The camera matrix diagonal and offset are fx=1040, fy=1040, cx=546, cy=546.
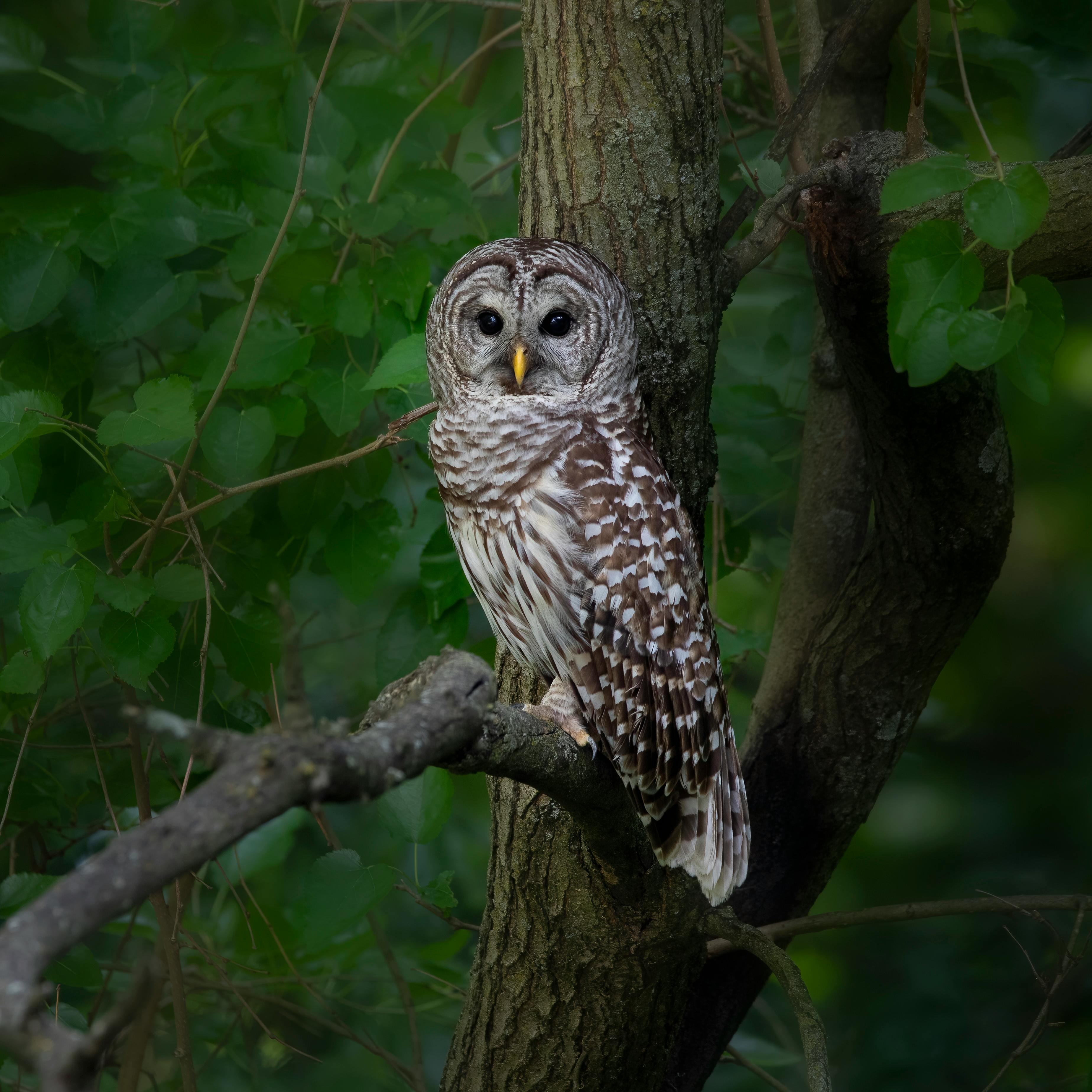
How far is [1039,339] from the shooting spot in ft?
5.29

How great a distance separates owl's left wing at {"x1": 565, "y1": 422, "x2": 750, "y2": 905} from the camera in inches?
86.2

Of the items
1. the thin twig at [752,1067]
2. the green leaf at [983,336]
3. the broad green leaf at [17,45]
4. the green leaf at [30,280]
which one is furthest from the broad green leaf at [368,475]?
the thin twig at [752,1067]

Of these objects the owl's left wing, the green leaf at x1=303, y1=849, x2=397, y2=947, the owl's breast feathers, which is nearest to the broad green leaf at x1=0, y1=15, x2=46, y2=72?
the owl's breast feathers

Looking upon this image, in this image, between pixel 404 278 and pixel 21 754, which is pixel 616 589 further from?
pixel 21 754

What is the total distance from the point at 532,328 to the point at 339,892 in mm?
1260

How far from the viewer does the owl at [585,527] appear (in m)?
2.19

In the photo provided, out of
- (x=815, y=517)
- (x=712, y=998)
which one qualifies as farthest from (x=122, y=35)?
(x=712, y=998)

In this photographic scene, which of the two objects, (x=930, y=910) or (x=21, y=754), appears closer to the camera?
(x=21, y=754)

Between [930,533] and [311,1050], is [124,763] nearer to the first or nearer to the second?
[311,1050]

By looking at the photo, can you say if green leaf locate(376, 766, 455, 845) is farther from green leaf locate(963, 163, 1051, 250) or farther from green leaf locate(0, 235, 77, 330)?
green leaf locate(963, 163, 1051, 250)

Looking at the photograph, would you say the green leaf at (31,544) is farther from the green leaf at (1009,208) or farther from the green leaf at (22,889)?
the green leaf at (1009,208)

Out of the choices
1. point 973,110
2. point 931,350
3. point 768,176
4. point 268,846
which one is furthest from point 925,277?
point 268,846

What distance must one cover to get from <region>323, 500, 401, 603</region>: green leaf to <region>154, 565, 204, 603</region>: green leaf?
378 millimetres

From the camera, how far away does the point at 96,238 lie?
2.29 meters
